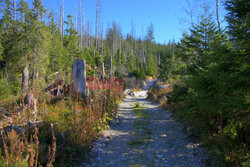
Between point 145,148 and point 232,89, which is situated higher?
point 232,89

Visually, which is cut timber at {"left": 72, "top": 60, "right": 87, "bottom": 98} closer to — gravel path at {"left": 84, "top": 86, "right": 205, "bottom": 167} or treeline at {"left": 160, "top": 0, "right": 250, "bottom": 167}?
gravel path at {"left": 84, "top": 86, "right": 205, "bottom": 167}

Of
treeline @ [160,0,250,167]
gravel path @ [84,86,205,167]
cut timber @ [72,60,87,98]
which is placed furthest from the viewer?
cut timber @ [72,60,87,98]

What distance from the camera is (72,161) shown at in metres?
2.98

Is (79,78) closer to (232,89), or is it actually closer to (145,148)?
(145,148)

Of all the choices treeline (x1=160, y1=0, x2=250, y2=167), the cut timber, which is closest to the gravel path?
treeline (x1=160, y1=0, x2=250, y2=167)

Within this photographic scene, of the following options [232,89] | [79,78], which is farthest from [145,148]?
[79,78]

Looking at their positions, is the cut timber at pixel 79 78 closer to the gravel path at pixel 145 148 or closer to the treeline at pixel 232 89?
the gravel path at pixel 145 148

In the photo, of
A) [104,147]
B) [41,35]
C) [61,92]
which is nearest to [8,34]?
[41,35]

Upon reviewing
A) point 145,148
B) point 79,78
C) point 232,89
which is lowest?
point 145,148

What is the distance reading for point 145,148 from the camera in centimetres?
381

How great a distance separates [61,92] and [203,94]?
5.62 meters

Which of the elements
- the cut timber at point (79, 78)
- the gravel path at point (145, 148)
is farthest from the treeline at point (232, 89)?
the cut timber at point (79, 78)

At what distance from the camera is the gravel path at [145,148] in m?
3.18

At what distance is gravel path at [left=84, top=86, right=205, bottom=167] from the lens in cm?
318
